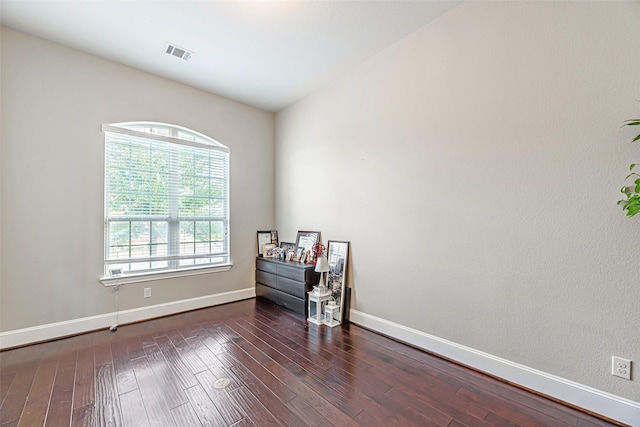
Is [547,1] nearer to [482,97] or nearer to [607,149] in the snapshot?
[482,97]

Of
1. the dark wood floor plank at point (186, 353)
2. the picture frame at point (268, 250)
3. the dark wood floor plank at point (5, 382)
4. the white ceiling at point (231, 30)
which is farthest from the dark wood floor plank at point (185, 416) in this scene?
the white ceiling at point (231, 30)

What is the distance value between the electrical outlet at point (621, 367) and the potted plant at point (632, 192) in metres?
0.92

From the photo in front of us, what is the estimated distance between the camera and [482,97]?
2289 mm

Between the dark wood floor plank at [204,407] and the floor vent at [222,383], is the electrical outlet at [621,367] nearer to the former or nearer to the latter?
the dark wood floor plank at [204,407]

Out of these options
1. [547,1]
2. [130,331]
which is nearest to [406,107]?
[547,1]

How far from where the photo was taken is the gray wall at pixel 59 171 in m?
2.66

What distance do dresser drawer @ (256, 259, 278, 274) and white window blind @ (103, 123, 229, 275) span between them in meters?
0.49

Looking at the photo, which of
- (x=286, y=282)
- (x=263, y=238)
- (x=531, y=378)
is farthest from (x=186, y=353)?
(x=531, y=378)

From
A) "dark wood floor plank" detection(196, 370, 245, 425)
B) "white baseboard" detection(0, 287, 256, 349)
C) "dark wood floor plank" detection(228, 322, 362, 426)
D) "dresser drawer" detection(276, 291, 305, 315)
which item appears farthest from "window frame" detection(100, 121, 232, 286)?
"dark wood floor plank" detection(196, 370, 245, 425)

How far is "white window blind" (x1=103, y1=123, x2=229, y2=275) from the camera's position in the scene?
325cm

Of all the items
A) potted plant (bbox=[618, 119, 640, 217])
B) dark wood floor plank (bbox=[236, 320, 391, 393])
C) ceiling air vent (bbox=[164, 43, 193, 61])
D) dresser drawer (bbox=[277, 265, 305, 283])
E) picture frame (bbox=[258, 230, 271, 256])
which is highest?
ceiling air vent (bbox=[164, 43, 193, 61])

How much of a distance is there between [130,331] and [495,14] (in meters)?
4.68

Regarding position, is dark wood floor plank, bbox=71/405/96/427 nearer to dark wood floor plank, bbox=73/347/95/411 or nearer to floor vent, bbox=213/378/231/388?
dark wood floor plank, bbox=73/347/95/411

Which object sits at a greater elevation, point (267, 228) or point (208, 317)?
point (267, 228)
